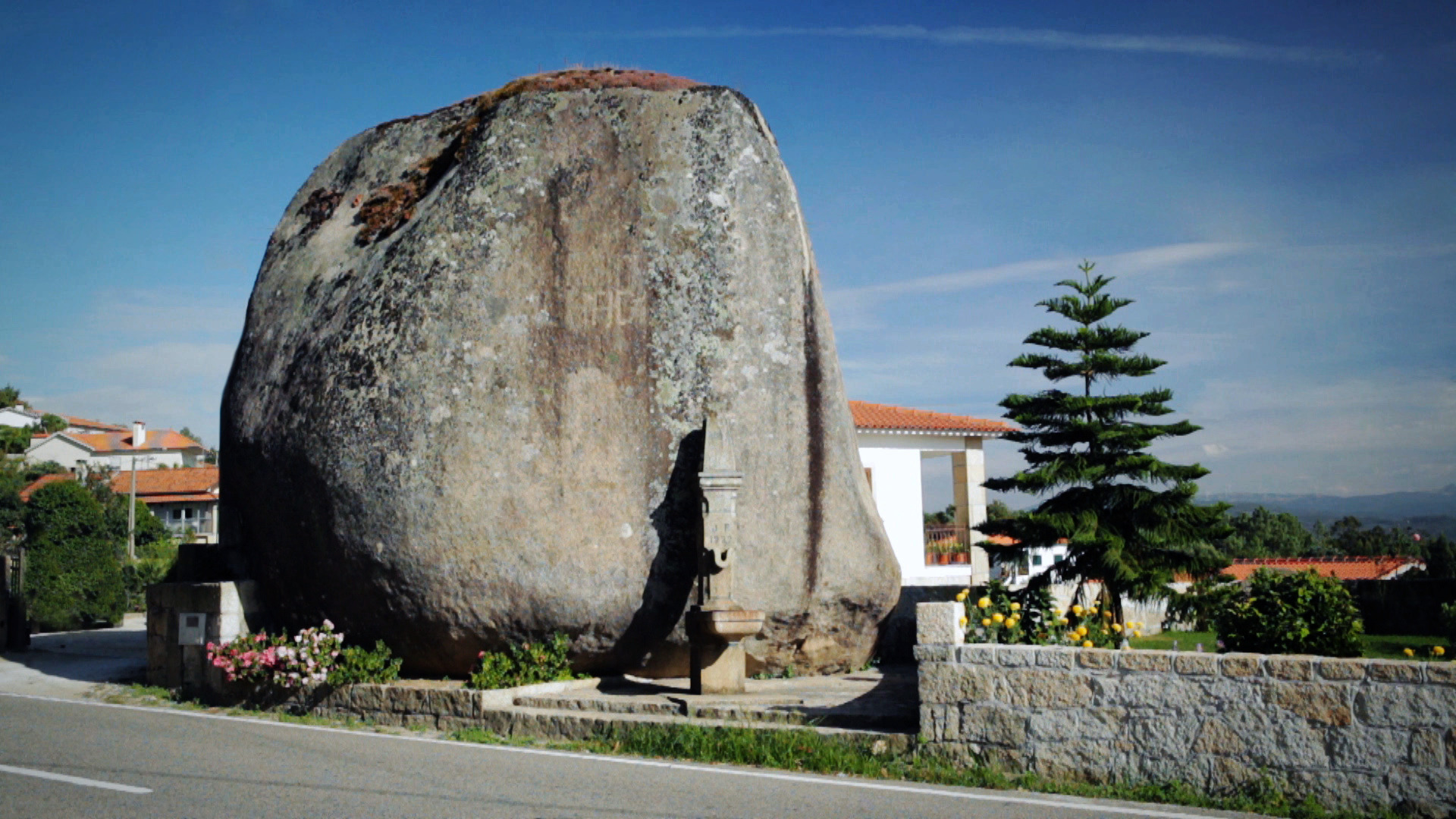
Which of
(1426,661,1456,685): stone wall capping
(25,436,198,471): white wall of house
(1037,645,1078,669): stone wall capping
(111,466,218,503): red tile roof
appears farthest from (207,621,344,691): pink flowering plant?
(25,436,198,471): white wall of house

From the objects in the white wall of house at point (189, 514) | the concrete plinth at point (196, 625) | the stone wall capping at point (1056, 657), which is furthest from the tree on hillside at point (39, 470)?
the stone wall capping at point (1056, 657)

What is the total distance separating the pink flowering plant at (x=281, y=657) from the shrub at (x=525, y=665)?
1.71 m

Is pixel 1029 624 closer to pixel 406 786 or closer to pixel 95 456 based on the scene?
pixel 406 786

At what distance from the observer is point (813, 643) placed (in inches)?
517

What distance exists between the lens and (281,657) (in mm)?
12594

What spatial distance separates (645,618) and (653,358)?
286 centimetres

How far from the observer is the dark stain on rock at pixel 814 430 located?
13055 millimetres

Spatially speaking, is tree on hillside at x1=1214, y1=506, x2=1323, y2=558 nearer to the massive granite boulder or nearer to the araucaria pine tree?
the araucaria pine tree

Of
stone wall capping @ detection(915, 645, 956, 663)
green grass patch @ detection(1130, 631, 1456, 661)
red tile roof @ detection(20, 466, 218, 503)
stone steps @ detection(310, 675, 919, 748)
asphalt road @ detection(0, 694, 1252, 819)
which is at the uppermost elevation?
red tile roof @ detection(20, 466, 218, 503)

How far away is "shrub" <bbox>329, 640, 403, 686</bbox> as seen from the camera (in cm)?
1247

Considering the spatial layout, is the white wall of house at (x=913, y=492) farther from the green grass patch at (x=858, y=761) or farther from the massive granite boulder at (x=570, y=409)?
the green grass patch at (x=858, y=761)

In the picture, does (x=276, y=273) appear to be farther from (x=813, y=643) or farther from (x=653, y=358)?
(x=813, y=643)

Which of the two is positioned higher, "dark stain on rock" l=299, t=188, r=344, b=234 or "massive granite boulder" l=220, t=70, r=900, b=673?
"dark stain on rock" l=299, t=188, r=344, b=234

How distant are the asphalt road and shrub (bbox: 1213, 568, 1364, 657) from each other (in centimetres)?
243
